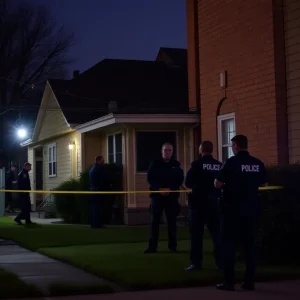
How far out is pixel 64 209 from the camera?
20.8 meters

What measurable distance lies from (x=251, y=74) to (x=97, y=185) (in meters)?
5.69

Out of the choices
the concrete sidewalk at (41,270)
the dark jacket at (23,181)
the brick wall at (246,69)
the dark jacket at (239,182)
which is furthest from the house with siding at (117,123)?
the dark jacket at (239,182)

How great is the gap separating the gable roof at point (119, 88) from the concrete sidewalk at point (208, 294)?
55.3ft

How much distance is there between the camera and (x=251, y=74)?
15.4m

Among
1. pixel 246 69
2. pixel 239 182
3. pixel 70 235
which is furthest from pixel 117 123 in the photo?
pixel 239 182

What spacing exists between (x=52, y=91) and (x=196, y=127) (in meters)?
10.3

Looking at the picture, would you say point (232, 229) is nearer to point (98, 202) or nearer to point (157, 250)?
point (157, 250)

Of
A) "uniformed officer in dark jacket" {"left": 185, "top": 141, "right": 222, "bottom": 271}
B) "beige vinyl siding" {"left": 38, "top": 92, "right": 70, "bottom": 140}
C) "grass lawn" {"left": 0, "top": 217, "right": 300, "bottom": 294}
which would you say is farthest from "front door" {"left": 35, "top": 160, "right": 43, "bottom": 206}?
"uniformed officer in dark jacket" {"left": 185, "top": 141, "right": 222, "bottom": 271}

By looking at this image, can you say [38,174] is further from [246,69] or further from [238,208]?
[238,208]

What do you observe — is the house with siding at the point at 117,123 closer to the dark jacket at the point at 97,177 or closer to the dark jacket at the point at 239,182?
the dark jacket at the point at 97,177

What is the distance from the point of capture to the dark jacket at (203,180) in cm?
932

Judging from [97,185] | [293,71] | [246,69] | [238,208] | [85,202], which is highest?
[246,69]

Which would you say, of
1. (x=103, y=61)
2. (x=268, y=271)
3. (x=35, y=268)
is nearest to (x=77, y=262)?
(x=35, y=268)

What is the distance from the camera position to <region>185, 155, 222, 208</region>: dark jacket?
932 centimetres
